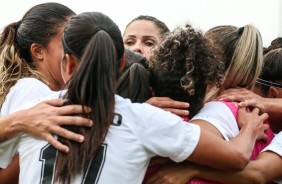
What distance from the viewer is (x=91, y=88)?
155cm

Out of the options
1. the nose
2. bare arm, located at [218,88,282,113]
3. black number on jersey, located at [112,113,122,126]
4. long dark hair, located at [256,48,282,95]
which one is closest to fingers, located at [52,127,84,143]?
black number on jersey, located at [112,113,122,126]

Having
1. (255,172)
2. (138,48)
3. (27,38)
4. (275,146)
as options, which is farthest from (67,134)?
(138,48)

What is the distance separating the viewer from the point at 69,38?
1.61 meters

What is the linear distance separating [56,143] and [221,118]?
1.98 feet

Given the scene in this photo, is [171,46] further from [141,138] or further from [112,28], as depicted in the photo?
[141,138]

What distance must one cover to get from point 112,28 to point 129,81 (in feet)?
0.84

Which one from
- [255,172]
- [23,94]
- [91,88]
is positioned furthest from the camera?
[23,94]

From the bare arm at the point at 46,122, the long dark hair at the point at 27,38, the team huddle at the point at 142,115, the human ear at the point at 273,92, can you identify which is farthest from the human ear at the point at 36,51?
the human ear at the point at 273,92

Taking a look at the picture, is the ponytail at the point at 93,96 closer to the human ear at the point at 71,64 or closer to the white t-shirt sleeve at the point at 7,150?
the human ear at the point at 71,64

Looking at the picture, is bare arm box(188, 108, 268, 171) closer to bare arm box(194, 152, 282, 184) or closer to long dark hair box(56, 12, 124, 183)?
bare arm box(194, 152, 282, 184)

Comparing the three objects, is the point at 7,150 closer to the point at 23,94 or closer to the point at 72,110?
the point at 23,94

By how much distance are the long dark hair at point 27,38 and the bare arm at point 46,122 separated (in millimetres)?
506

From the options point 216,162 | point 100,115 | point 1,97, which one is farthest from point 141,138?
A: point 1,97

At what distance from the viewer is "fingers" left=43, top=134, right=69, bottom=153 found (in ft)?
5.09
